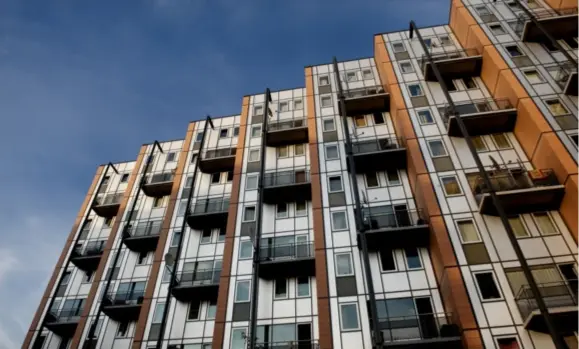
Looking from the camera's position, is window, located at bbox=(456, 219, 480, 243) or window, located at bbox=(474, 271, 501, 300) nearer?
window, located at bbox=(474, 271, 501, 300)

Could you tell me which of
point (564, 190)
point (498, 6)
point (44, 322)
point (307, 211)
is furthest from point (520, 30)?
point (44, 322)

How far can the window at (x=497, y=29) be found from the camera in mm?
30081

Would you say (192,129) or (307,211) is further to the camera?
(192,129)

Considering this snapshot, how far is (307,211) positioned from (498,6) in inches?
917

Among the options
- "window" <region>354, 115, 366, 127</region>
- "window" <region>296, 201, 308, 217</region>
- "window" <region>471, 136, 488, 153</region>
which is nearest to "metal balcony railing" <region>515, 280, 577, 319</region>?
"window" <region>471, 136, 488, 153</region>

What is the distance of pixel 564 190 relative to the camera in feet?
68.2

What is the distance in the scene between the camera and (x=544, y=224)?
21328 millimetres

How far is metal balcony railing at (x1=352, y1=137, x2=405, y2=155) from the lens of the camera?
28094 millimetres

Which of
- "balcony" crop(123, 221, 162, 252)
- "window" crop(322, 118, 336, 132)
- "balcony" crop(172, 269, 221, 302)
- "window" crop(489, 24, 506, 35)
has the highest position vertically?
"window" crop(489, 24, 506, 35)

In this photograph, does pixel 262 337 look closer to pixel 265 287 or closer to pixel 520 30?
pixel 265 287

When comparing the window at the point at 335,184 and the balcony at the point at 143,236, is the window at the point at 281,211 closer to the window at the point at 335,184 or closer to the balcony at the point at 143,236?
the window at the point at 335,184

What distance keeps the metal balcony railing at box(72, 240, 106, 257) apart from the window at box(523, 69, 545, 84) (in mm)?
34747

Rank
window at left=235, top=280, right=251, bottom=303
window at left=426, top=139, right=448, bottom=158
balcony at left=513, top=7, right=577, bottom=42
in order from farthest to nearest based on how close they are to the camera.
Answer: balcony at left=513, top=7, right=577, bottom=42, window at left=426, top=139, right=448, bottom=158, window at left=235, top=280, right=251, bottom=303

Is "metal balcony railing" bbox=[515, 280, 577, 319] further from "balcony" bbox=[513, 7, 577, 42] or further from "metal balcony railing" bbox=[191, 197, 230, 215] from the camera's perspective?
"metal balcony railing" bbox=[191, 197, 230, 215]
